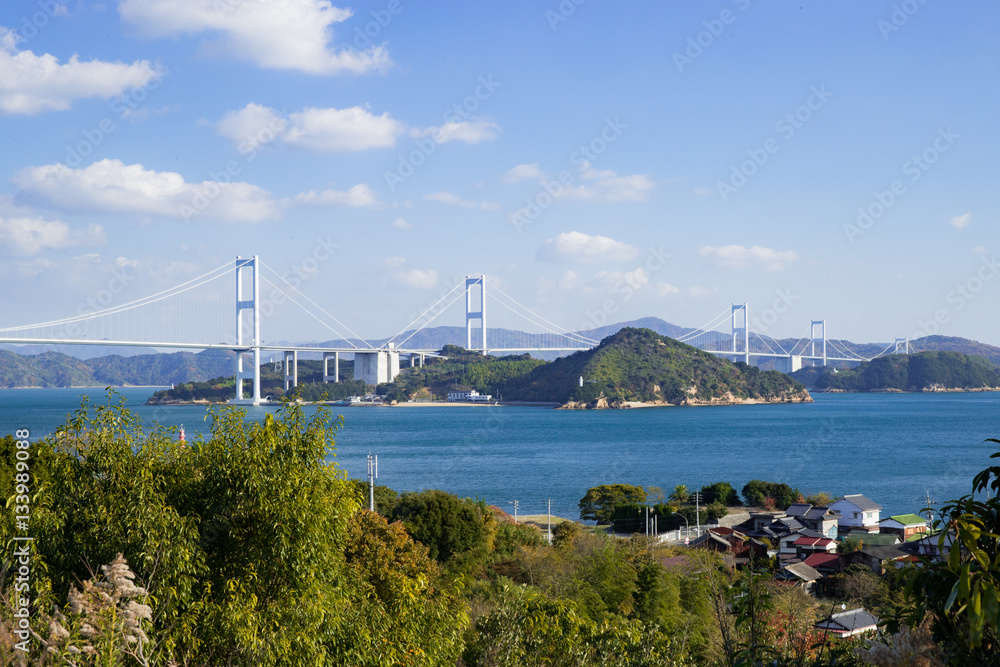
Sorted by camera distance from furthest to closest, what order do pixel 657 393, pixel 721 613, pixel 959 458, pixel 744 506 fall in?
pixel 657 393
pixel 959 458
pixel 744 506
pixel 721 613

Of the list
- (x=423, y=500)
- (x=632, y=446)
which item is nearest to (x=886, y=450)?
(x=632, y=446)

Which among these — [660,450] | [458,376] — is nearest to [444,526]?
[660,450]

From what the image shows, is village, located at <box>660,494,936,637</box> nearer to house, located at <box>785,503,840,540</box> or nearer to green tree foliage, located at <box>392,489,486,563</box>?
house, located at <box>785,503,840,540</box>

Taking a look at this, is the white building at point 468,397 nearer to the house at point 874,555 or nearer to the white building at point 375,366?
the white building at point 375,366

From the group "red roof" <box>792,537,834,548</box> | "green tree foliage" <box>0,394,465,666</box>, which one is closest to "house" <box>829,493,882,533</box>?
"red roof" <box>792,537,834,548</box>

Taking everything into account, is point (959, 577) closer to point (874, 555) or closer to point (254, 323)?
point (874, 555)

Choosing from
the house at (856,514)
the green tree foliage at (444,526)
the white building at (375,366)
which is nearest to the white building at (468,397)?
the white building at (375,366)

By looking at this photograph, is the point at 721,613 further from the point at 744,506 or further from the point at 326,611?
the point at 744,506
